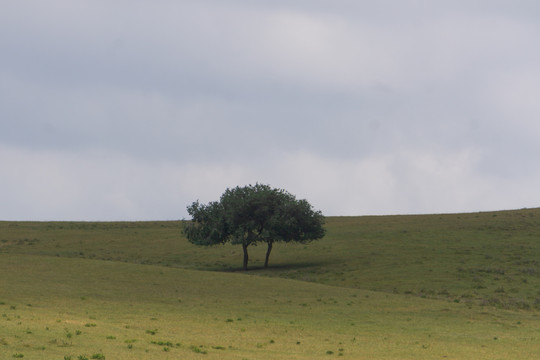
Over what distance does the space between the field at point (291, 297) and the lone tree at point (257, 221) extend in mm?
3471

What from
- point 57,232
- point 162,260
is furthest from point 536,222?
point 57,232

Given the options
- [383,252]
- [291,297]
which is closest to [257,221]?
[383,252]

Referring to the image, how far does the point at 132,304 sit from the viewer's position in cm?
4697

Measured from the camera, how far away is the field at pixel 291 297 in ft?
102

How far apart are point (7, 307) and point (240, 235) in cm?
3865

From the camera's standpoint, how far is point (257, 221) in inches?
3125

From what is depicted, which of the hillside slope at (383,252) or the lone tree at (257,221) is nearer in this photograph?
the hillside slope at (383,252)

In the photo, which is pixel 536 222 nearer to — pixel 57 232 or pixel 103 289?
pixel 103 289

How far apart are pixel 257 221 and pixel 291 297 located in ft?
85.3

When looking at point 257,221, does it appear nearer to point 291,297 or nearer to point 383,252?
point 383,252

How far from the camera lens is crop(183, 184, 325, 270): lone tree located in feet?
256

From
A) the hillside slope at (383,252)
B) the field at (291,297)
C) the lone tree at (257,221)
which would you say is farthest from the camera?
the lone tree at (257,221)

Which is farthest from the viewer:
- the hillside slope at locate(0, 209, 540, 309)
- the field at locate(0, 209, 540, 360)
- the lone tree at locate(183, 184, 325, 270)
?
the lone tree at locate(183, 184, 325, 270)

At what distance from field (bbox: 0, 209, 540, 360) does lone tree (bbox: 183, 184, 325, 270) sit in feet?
11.4
